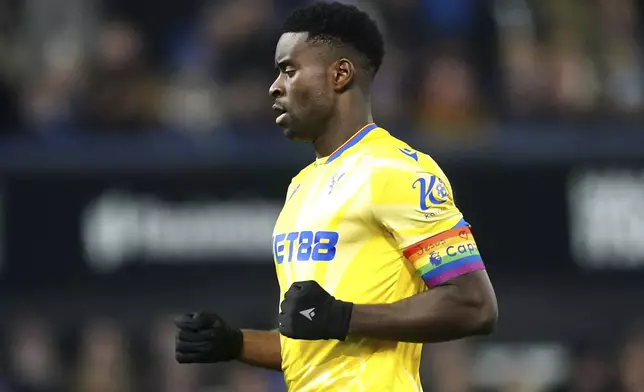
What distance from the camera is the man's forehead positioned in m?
4.96

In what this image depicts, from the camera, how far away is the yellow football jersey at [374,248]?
15.2 feet

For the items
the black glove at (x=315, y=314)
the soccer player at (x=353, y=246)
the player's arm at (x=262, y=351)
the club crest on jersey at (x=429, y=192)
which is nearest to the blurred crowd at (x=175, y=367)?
the player's arm at (x=262, y=351)

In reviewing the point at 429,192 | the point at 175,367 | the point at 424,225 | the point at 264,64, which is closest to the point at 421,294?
the point at 424,225

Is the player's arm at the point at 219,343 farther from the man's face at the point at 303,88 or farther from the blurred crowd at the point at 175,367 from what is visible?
the blurred crowd at the point at 175,367

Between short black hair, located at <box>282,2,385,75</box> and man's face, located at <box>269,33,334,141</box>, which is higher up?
short black hair, located at <box>282,2,385,75</box>

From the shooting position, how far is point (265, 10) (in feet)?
43.1

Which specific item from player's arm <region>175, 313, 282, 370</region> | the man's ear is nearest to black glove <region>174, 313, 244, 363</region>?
player's arm <region>175, 313, 282, 370</region>

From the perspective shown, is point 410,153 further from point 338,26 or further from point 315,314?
point 315,314

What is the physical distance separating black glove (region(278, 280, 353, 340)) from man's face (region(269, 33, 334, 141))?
712mm

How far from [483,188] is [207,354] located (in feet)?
22.7

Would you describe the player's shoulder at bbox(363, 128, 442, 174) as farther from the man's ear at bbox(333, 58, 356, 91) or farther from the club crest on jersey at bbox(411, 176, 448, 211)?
the man's ear at bbox(333, 58, 356, 91)

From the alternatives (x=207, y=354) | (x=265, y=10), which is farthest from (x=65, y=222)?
(x=207, y=354)

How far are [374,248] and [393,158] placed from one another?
1.10 ft

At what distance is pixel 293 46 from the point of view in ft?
16.4
